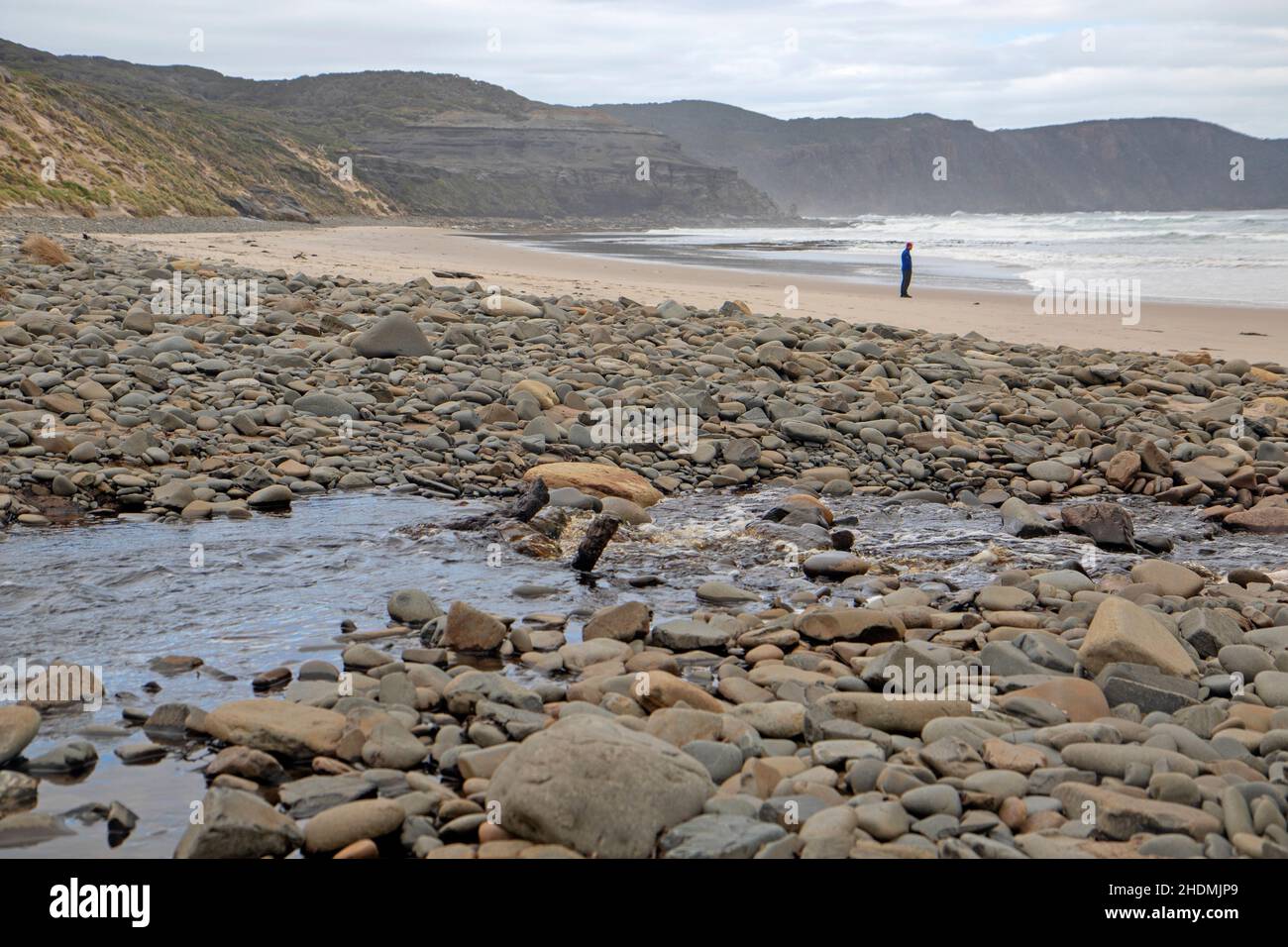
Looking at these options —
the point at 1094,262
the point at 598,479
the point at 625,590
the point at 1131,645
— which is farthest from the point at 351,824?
the point at 1094,262

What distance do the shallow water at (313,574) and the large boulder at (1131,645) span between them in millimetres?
1614

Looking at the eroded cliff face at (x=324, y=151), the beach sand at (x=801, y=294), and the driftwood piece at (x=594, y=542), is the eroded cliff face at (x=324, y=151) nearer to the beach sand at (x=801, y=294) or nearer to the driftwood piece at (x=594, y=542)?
the beach sand at (x=801, y=294)

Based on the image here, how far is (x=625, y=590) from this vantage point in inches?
265

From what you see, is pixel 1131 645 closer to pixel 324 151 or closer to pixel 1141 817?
pixel 1141 817

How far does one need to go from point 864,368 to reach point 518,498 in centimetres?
551

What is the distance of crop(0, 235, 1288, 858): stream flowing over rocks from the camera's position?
383cm

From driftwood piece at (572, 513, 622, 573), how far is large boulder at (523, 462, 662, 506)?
1.42m

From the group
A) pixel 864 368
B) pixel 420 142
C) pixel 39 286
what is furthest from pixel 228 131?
pixel 864 368

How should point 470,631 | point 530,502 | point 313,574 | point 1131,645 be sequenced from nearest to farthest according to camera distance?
point 1131,645 → point 470,631 → point 313,574 → point 530,502

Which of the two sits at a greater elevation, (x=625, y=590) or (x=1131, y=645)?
(x=1131, y=645)

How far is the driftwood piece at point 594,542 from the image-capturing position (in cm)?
707

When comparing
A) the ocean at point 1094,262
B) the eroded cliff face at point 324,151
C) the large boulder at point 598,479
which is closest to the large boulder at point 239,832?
the large boulder at point 598,479

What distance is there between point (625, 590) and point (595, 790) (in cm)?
308
